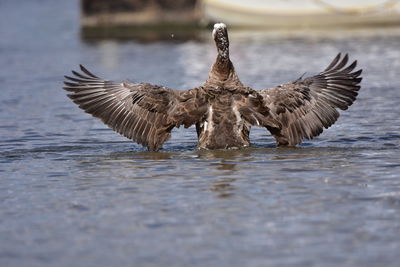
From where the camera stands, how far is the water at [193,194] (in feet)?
20.8

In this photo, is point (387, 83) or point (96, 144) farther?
point (387, 83)

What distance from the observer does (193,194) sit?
8133 millimetres

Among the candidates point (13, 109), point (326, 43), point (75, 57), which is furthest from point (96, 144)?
point (326, 43)

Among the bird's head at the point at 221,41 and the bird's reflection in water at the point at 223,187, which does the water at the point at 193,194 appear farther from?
the bird's head at the point at 221,41

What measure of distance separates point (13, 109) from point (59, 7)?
25961 mm

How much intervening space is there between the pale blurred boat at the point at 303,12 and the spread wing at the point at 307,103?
17.9 meters

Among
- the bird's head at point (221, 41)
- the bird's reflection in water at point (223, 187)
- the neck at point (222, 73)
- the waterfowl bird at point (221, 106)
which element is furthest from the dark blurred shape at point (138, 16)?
the bird's reflection in water at point (223, 187)

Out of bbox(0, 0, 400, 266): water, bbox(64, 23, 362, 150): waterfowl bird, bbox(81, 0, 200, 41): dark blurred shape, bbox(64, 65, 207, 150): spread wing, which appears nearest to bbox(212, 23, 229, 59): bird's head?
bbox(64, 23, 362, 150): waterfowl bird

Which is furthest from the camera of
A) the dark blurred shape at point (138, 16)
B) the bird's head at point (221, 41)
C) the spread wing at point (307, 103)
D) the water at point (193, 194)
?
the dark blurred shape at point (138, 16)

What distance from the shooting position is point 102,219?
7.31 meters

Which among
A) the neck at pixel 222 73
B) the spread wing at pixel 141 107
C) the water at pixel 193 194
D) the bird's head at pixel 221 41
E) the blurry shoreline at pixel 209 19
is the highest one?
the blurry shoreline at pixel 209 19

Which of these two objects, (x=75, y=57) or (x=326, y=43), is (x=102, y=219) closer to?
(x=75, y=57)

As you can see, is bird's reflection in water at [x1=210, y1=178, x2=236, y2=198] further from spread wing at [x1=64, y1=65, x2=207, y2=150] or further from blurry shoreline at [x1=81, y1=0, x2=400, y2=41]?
blurry shoreline at [x1=81, y1=0, x2=400, y2=41]

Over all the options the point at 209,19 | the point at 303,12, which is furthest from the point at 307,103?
the point at 209,19
